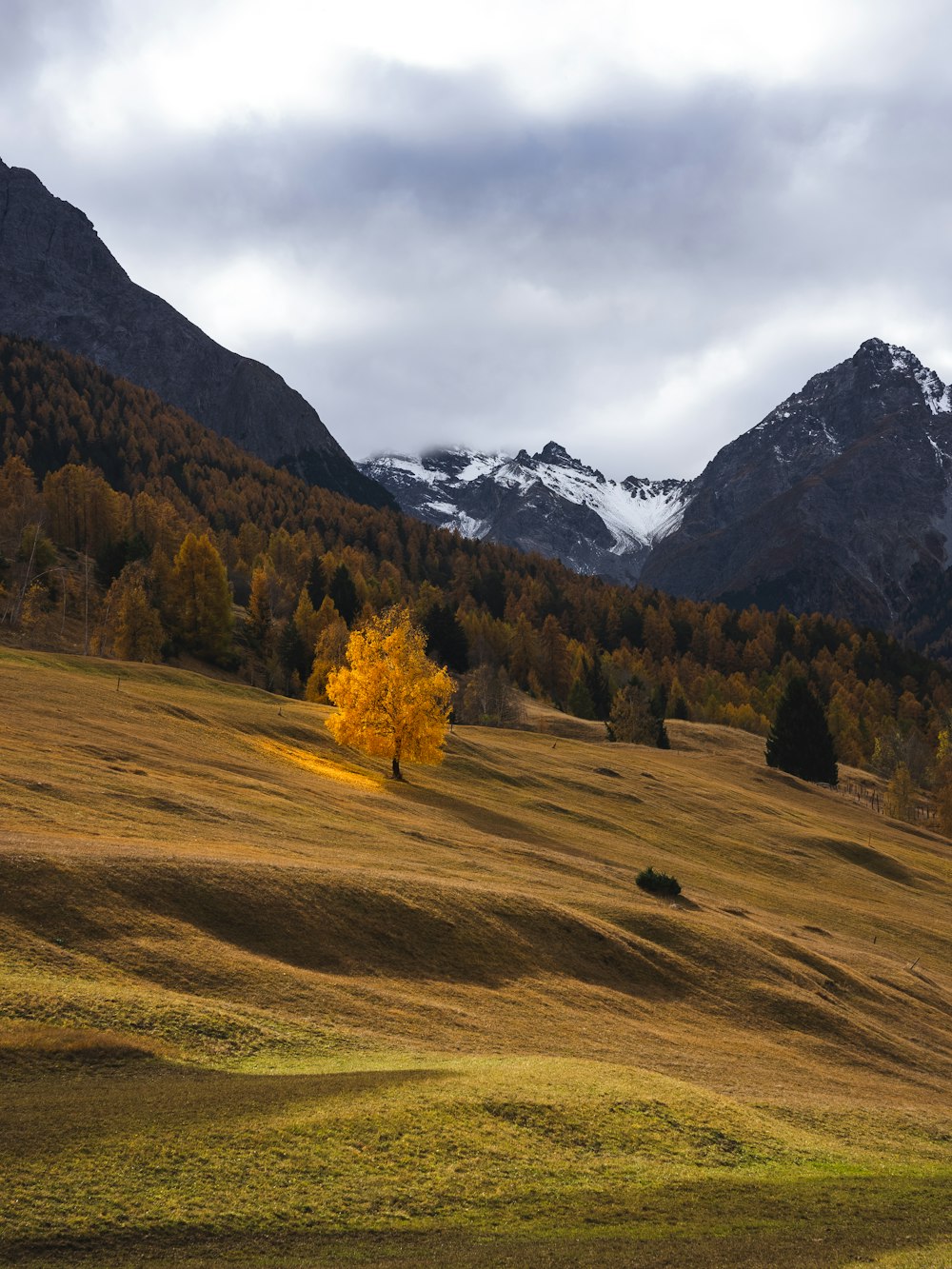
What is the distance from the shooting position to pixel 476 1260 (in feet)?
42.0

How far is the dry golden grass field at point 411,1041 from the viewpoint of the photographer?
44.4ft

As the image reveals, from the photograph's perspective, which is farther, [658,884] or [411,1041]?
[658,884]

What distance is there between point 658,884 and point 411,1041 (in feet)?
89.1

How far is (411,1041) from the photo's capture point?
22.4m

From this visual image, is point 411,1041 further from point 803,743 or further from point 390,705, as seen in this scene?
point 803,743

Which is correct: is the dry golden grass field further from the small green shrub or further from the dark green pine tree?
the dark green pine tree

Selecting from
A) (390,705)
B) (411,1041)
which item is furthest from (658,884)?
(390,705)

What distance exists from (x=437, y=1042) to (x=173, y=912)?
8.85m

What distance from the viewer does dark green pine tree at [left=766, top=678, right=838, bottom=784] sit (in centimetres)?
12156

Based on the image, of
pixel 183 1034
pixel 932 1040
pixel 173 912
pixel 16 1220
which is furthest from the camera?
pixel 932 1040

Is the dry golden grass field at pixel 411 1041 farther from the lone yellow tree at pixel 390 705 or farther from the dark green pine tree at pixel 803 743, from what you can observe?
the dark green pine tree at pixel 803 743

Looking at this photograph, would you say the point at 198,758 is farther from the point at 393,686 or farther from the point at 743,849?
the point at 743,849

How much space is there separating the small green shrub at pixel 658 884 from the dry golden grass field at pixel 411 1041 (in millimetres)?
1197

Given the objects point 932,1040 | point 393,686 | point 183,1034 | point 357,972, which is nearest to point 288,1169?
point 183,1034
